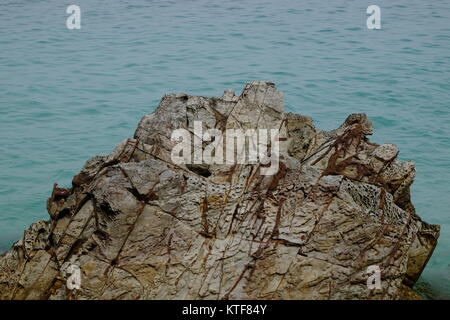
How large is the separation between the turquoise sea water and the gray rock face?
106 inches

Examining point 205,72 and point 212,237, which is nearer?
point 212,237

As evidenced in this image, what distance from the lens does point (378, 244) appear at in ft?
20.5

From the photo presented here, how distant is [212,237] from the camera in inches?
248

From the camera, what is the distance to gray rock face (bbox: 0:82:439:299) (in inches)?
235

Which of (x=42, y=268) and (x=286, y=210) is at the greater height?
(x=286, y=210)

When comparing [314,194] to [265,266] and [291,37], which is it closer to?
[265,266]

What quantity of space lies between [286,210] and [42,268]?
114 inches

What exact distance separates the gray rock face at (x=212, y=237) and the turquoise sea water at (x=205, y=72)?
269 cm

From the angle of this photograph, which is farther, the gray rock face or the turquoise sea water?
the turquoise sea water

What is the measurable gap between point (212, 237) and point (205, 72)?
12.3m

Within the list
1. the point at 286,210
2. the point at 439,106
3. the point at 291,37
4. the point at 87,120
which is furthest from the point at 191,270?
the point at 291,37

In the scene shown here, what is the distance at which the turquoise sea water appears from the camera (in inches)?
508

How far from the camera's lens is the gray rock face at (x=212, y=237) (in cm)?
597

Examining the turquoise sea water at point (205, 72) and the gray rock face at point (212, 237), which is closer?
the gray rock face at point (212, 237)
